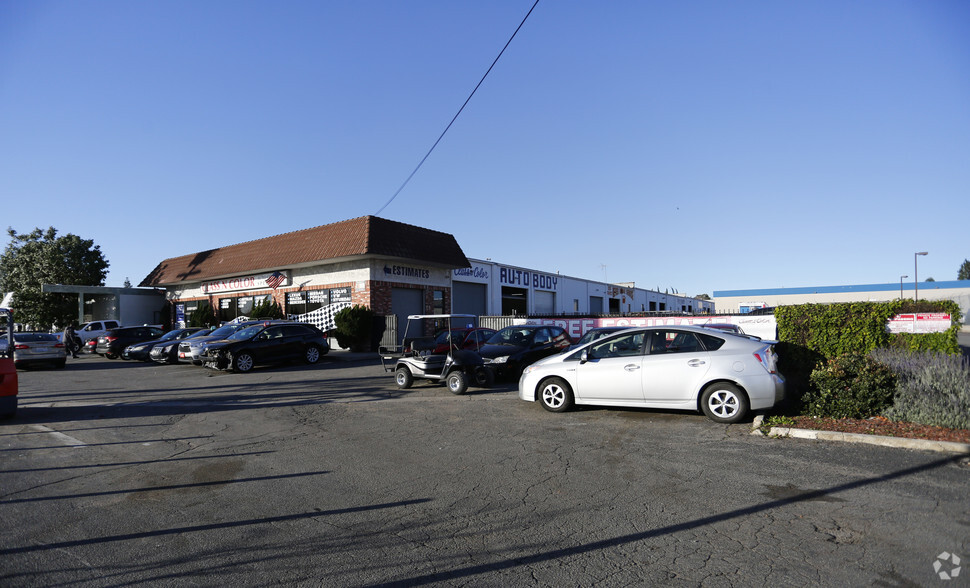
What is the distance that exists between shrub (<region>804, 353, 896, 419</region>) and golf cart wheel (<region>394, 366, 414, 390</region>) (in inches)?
318

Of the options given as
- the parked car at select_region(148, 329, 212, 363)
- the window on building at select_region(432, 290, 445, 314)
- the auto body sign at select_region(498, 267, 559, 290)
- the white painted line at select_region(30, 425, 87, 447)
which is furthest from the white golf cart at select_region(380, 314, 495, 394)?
the auto body sign at select_region(498, 267, 559, 290)

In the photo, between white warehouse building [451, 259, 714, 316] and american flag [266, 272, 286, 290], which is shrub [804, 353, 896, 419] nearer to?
white warehouse building [451, 259, 714, 316]

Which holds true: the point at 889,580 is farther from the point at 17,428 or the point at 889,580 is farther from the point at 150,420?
the point at 17,428

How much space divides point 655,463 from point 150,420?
334 inches

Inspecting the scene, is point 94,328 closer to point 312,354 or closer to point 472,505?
point 312,354

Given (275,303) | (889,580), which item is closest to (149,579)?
(889,580)

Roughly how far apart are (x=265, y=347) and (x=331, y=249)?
8646 millimetres

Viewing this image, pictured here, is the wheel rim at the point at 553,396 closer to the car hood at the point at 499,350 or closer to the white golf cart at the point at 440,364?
the white golf cart at the point at 440,364

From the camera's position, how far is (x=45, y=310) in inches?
1660

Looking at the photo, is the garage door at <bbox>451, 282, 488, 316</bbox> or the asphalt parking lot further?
the garage door at <bbox>451, 282, 488, 316</bbox>

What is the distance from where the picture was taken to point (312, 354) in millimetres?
20188

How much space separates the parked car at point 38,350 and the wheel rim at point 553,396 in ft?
64.1

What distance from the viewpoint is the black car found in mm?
17344

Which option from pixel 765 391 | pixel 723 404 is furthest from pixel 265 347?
pixel 765 391
